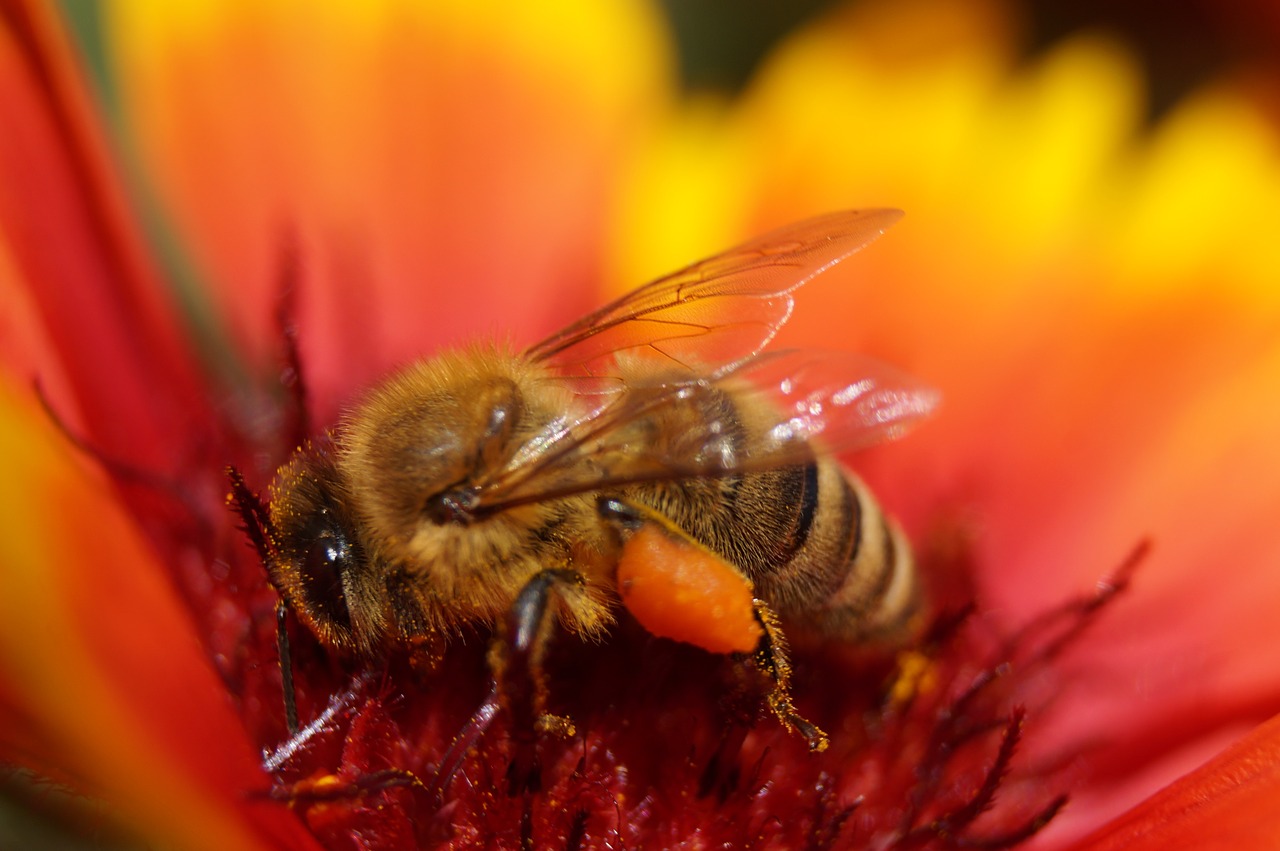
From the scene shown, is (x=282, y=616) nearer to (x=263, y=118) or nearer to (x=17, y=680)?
(x=17, y=680)

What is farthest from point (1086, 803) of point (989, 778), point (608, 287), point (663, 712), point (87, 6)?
point (87, 6)

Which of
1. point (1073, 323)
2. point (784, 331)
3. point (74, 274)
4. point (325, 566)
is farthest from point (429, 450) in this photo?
point (1073, 323)

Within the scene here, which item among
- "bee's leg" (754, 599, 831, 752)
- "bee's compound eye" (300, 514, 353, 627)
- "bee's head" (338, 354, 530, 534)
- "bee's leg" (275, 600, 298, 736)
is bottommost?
"bee's leg" (754, 599, 831, 752)

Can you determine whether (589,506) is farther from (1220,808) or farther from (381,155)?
(381,155)

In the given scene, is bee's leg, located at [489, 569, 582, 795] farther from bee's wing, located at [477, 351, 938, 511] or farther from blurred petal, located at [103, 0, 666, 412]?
blurred petal, located at [103, 0, 666, 412]

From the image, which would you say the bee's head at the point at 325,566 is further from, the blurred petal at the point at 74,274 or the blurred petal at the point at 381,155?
the blurred petal at the point at 381,155

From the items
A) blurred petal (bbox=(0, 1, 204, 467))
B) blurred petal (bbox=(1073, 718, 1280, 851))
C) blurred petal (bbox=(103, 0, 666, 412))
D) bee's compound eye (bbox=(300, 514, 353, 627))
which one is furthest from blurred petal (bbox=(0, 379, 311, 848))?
blurred petal (bbox=(103, 0, 666, 412))
